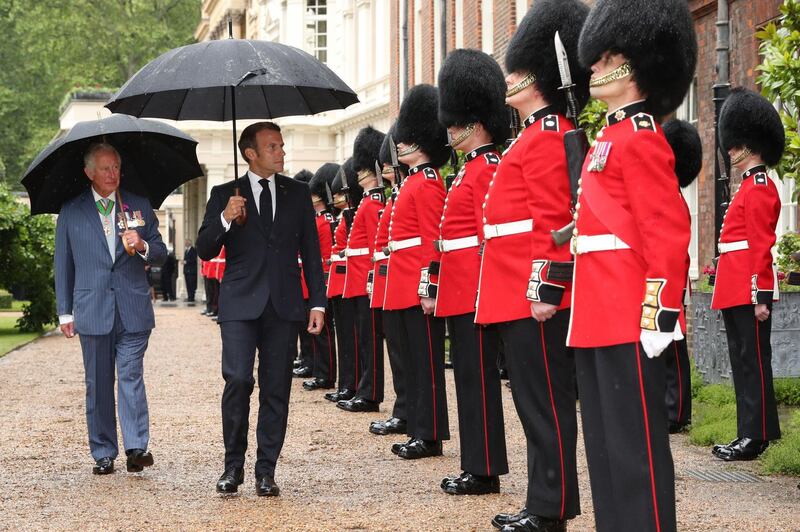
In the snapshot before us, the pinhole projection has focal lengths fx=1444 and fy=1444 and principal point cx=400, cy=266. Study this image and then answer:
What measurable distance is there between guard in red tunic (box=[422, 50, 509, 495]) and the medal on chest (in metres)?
2.00

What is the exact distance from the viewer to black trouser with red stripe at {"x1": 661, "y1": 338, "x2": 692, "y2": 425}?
9516 millimetres

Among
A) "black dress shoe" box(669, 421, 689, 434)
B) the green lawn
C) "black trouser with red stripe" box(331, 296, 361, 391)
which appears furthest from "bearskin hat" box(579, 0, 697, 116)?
the green lawn

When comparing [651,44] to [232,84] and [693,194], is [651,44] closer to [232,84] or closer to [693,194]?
[232,84]

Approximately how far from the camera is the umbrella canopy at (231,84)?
7035 millimetres

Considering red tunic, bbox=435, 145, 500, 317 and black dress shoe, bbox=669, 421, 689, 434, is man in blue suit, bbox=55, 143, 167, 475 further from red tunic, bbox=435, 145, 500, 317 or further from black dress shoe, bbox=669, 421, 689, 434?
black dress shoe, bbox=669, 421, 689, 434

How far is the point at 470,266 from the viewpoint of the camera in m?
7.69

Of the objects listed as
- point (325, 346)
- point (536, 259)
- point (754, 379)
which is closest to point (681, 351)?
point (754, 379)

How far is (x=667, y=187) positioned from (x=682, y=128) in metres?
4.95

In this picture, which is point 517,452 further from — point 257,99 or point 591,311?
point 591,311

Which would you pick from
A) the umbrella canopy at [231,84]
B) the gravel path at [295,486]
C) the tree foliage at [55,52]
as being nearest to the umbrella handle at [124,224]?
the umbrella canopy at [231,84]

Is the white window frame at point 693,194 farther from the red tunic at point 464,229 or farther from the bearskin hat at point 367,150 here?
the red tunic at point 464,229

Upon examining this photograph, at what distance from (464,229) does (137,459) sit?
7.39 ft

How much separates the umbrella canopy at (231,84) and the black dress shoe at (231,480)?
6.13ft

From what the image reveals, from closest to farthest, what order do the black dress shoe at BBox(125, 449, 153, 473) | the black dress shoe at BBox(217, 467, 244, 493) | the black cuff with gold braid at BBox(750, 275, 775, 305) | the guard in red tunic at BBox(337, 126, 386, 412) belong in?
the black dress shoe at BBox(217, 467, 244, 493)
the black dress shoe at BBox(125, 449, 153, 473)
the black cuff with gold braid at BBox(750, 275, 775, 305)
the guard in red tunic at BBox(337, 126, 386, 412)
